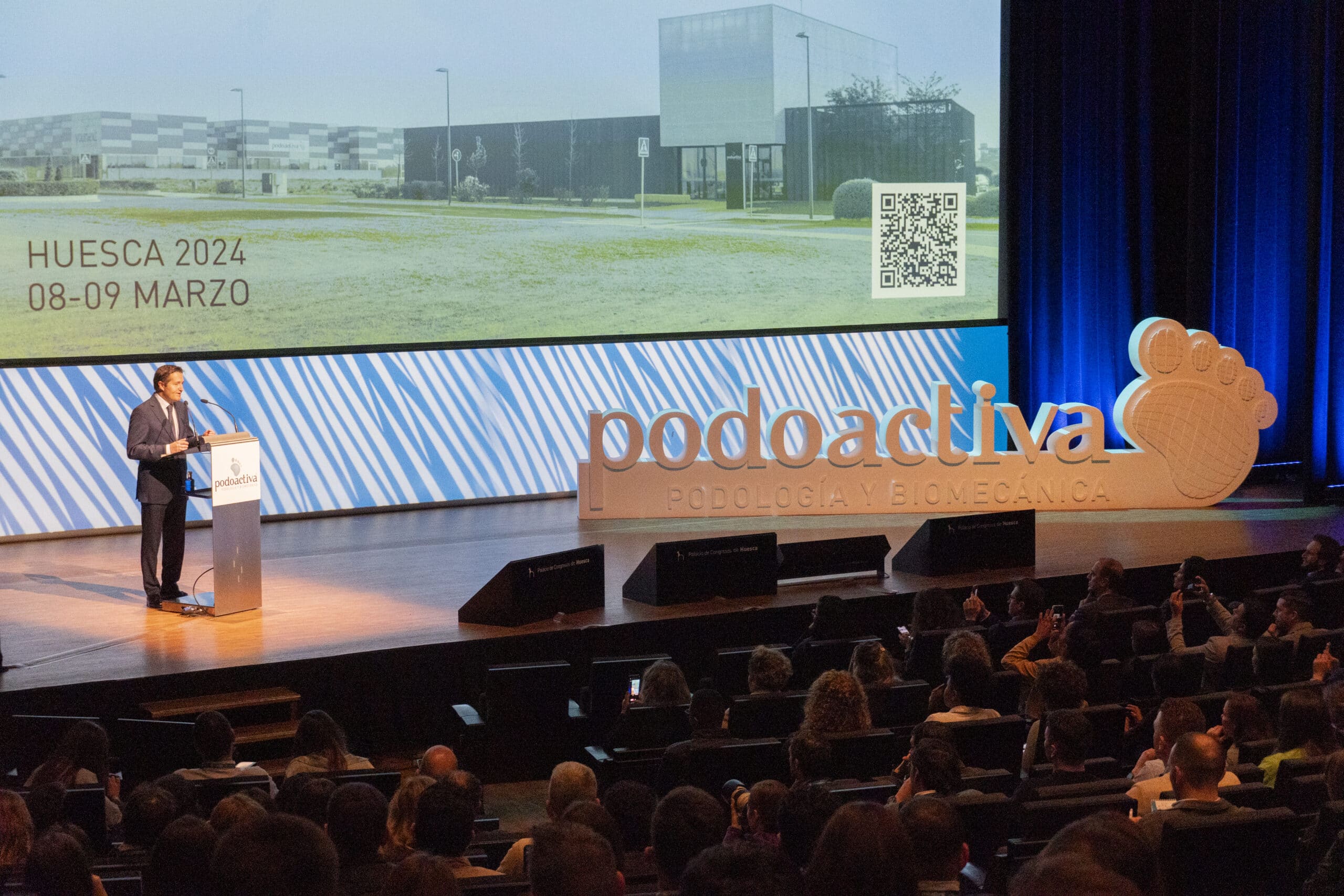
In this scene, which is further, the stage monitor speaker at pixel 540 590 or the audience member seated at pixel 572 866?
the stage monitor speaker at pixel 540 590

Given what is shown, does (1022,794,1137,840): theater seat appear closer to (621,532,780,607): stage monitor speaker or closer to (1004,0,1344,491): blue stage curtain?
(621,532,780,607): stage monitor speaker

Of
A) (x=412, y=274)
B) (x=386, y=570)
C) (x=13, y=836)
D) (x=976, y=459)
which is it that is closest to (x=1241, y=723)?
(x=13, y=836)

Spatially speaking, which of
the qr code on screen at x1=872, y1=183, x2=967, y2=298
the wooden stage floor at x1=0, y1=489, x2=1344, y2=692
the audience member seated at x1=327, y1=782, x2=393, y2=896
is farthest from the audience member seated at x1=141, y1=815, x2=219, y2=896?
the qr code on screen at x1=872, y1=183, x2=967, y2=298

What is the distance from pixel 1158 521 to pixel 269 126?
274 inches

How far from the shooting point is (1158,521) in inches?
396

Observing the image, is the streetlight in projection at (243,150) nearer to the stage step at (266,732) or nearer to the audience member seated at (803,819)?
the stage step at (266,732)

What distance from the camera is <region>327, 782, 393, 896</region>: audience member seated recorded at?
3623 millimetres

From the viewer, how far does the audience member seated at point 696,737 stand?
4820mm

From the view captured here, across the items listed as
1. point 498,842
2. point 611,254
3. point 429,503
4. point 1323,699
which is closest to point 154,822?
point 498,842

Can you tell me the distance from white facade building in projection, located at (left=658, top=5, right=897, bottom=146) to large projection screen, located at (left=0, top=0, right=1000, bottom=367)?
0.06 ft

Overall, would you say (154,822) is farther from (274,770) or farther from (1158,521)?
(1158,521)

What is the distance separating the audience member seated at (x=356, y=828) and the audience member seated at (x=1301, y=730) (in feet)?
9.26

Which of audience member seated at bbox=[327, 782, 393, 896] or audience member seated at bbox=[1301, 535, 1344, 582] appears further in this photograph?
audience member seated at bbox=[1301, 535, 1344, 582]

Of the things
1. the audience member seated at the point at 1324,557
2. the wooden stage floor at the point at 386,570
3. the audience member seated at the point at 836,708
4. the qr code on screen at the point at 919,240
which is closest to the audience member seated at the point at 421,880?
the audience member seated at the point at 836,708
